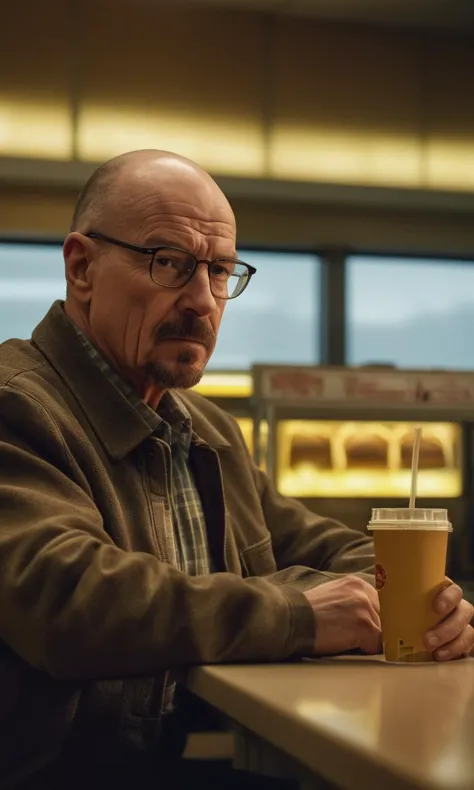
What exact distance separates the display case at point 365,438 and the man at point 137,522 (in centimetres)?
223

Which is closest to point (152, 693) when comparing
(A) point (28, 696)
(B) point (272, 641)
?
(A) point (28, 696)

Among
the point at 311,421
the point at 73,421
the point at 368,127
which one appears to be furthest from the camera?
the point at 368,127

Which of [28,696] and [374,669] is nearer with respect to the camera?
[374,669]

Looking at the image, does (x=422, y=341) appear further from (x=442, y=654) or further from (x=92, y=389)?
(x=442, y=654)

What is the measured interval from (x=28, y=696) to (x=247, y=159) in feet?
14.7

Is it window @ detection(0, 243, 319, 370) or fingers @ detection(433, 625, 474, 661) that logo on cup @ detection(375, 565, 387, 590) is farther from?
window @ detection(0, 243, 319, 370)

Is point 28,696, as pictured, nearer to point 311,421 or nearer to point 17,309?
point 311,421

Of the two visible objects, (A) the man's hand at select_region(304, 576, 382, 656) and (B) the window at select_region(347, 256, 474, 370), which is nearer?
(A) the man's hand at select_region(304, 576, 382, 656)

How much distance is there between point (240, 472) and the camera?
1808 millimetres

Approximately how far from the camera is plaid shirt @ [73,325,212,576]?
1.60 meters

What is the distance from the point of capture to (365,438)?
4281 mm

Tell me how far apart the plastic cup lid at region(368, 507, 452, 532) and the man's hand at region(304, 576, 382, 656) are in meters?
0.10

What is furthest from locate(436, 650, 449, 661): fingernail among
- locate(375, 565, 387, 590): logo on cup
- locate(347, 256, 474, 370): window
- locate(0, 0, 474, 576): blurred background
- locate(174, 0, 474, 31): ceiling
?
locate(174, 0, 474, 31): ceiling

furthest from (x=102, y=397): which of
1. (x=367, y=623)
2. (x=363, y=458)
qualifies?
(x=363, y=458)
